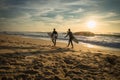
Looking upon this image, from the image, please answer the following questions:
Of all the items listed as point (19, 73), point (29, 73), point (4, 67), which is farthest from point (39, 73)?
point (4, 67)

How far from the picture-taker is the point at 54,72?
22.1 ft

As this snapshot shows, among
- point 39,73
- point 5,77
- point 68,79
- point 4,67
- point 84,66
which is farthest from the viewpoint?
point 84,66

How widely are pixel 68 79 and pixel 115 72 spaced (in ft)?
9.22

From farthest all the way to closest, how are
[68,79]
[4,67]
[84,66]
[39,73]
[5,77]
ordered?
1. [84,66]
2. [4,67]
3. [39,73]
4. [68,79]
5. [5,77]

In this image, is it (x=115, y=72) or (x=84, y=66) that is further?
(x=84, y=66)

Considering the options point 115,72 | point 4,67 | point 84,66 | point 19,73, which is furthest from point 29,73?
point 115,72

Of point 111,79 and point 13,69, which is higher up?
point 13,69

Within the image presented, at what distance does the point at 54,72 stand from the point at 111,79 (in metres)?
2.66

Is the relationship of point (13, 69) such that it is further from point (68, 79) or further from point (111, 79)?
point (111, 79)

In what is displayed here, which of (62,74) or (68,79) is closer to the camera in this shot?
(68,79)

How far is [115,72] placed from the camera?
7.21 m

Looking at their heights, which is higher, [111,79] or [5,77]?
[5,77]

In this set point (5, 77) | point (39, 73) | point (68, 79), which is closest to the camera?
point (5, 77)

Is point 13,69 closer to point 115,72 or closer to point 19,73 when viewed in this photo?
point 19,73
